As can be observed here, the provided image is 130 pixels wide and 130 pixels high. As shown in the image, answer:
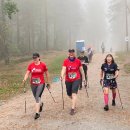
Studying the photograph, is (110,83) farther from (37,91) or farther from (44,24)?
(44,24)

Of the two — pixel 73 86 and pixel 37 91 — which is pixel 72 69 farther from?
pixel 37 91

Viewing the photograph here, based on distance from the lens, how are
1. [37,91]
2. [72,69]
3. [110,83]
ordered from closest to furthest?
[37,91], [72,69], [110,83]

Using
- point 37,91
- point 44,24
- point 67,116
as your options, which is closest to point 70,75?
point 37,91

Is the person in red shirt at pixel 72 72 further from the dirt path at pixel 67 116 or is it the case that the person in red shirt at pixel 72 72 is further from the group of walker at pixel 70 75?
the dirt path at pixel 67 116

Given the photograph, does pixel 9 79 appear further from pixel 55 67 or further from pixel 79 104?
pixel 79 104

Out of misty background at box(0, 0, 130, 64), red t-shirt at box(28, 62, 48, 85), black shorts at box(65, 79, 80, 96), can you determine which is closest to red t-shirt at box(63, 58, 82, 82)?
black shorts at box(65, 79, 80, 96)

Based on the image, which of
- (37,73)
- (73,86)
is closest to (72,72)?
(73,86)

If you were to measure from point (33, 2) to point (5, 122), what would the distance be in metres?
55.3

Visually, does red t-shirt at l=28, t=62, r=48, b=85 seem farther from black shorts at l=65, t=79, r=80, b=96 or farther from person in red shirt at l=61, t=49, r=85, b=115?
black shorts at l=65, t=79, r=80, b=96

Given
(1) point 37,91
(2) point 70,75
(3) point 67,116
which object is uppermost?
(2) point 70,75

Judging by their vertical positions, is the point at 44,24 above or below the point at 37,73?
above

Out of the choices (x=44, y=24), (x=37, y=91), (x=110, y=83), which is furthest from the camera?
(x=44, y=24)

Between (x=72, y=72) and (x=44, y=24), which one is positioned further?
(x=44, y=24)

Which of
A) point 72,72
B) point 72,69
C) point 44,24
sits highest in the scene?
point 44,24
